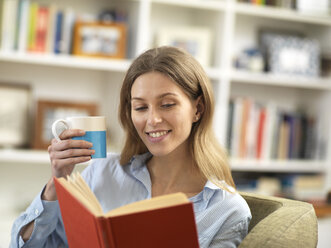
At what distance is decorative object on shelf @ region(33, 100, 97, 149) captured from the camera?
8.02ft

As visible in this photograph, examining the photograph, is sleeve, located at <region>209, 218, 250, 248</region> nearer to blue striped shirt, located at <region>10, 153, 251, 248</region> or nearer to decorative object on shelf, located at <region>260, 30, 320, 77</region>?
blue striped shirt, located at <region>10, 153, 251, 248</region>

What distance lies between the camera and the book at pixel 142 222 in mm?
840

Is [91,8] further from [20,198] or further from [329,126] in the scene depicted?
[329,126]

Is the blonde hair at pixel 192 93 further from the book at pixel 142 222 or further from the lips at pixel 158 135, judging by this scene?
the book at pixel 142 222

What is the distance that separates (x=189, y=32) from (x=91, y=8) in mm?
583

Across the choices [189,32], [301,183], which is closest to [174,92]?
[189,32]

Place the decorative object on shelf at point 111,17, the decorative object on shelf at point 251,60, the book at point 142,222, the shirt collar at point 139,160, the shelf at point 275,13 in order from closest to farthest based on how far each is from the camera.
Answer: the book at point 142,222, the shirt collar at point 139,160, the decorative object on shelf at point 111,17, the shelf at point 275,13, the decorative object on shelf at point 251,60

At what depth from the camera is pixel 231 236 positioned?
1199 mm

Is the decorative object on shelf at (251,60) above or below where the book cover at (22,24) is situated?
below

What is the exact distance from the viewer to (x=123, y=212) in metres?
0.85

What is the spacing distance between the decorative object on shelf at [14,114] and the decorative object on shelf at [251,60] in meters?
1.25

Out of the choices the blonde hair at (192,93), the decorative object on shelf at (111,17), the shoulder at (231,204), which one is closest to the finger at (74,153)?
the blonde hair at (192,93)

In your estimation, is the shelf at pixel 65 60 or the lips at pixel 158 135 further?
the shelf at pixel 65 60

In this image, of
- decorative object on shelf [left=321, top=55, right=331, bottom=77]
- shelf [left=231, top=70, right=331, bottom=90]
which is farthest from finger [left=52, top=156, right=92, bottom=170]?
decorative object on shelf [left=321, top=55, right=331, bottom=77]
